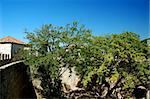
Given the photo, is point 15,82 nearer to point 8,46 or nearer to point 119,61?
point 119,61

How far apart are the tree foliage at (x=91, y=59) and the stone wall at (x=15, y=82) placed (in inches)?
30.1

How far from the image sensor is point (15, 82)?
38.2ft

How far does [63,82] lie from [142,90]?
4.70 meters

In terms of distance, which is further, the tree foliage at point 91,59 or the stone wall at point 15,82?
the tree foliage at point 91,59

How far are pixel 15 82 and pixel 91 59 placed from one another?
4302 mm

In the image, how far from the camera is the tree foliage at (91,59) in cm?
1348

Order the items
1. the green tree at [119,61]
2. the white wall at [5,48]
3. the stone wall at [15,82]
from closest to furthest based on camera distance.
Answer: the stone wall at [15,82] → the green tree at [119,61] → the white wall at [5,48]

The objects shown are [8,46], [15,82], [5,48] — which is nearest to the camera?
[15,82]

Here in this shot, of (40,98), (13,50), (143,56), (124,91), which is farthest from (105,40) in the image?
(13,50)

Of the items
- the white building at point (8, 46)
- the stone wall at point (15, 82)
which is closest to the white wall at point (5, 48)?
the white building at point (8, 46)

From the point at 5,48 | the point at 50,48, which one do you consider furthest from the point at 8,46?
A: the point at 50,48

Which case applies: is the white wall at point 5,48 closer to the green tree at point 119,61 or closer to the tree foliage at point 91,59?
the tree foliage at point 91,59

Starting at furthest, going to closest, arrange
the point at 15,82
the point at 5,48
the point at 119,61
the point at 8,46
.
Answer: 1. the point at 8,46
2. the point at 5,48
3. the point at 119,61
4. the point at 15,82

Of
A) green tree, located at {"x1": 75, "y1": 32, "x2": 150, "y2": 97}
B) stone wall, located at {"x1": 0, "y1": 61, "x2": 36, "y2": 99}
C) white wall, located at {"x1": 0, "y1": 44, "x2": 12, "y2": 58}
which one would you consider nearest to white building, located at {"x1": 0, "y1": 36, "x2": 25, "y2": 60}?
white wall, located at {"x1": 0, "y1": 44, "x2": 12, "y2": 58}
